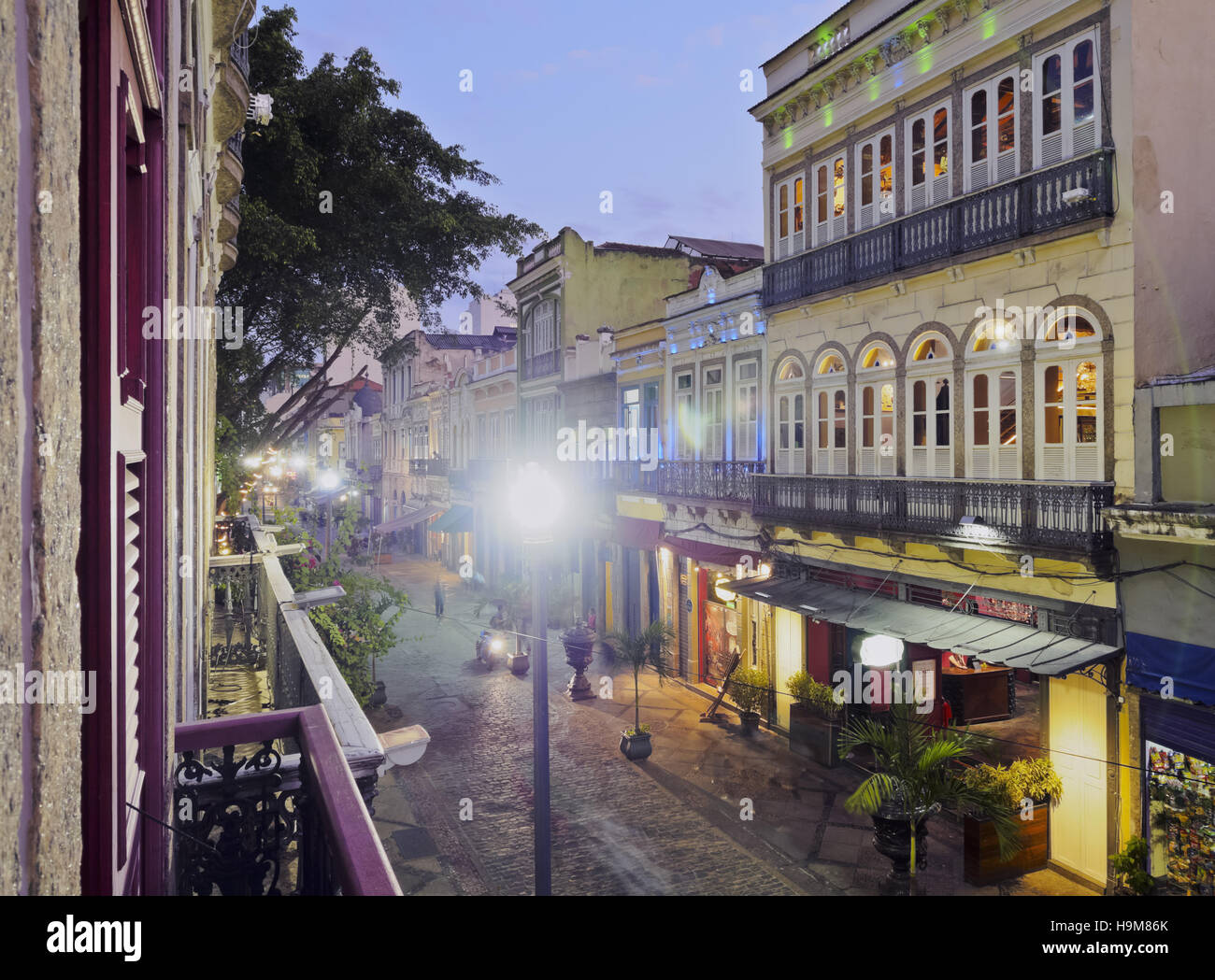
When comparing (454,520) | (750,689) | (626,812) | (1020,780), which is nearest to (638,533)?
(750,689)

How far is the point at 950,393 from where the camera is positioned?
1419 centimetres

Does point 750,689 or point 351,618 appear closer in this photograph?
point 351,618

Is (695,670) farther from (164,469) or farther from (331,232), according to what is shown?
(164,469)

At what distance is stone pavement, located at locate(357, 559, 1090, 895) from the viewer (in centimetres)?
1183

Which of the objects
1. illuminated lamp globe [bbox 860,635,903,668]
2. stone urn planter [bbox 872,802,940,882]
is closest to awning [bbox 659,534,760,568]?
illuminated lamp globe [bbox 860,635,903,668]

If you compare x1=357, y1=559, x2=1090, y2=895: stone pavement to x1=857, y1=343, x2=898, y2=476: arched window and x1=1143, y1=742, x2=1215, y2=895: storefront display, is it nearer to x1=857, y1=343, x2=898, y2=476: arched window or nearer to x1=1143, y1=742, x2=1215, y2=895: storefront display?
x1=1143, y1=742, x2=1215, y2=895: storefront display

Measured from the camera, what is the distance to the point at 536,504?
9398mm

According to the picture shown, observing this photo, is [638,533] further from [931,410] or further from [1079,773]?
[1079,773]

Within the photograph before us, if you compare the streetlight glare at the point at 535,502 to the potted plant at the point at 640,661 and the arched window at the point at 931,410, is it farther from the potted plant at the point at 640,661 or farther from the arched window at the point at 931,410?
the potted plant at the point at 640,661

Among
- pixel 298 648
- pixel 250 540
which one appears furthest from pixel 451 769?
pixel 298 648

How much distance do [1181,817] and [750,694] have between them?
27.8 ft

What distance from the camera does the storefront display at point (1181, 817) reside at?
401 inches
